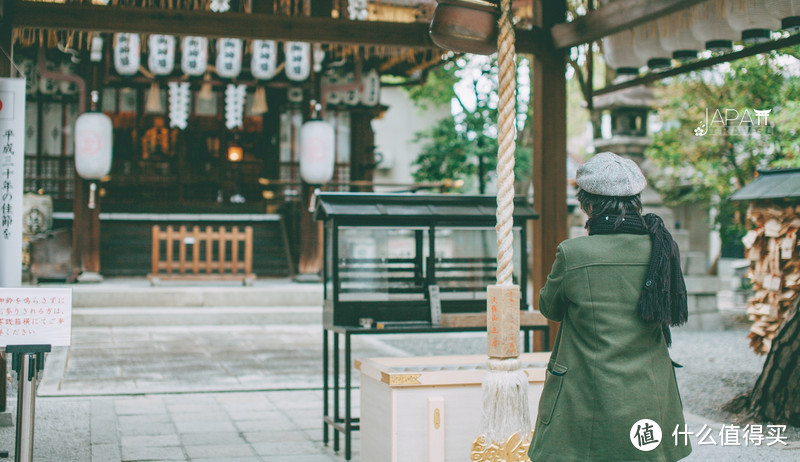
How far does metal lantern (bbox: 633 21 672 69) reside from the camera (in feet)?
24.6

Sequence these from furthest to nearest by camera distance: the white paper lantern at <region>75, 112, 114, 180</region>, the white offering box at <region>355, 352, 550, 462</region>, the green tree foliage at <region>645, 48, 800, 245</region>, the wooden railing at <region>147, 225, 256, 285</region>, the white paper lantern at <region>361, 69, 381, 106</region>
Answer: the white paper lantern at <region>361, 69, 381, 106</region> → the white paper lantern at <region>75, 112, 114, 180</region> → the wooden railing at <region>147, 225, 256, 285</region> → the green tree foliage at <region>645, 48, 800, 245</region> → the white offering box at <region>355, 352, 550, 462</region>

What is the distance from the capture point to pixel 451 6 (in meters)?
4.81

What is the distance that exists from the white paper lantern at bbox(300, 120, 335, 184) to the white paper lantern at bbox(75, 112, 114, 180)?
4.01 metres

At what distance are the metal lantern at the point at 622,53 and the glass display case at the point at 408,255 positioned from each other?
1942 mm

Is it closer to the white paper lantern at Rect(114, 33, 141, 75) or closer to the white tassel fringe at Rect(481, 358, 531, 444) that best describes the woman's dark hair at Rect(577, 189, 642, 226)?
the white tassel fringe at Rect(481, 358, 531, 444)

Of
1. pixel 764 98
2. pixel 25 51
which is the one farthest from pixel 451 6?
pixel 25 51

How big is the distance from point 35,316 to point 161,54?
43.1 ft

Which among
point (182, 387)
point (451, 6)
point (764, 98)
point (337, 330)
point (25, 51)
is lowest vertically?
point (182, 387)

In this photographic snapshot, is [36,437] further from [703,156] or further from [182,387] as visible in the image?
[703,156]

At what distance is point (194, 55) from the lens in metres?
16.9

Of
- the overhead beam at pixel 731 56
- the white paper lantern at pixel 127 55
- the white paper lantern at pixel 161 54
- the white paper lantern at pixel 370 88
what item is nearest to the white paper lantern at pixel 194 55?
the white paper lantern at pixel 161 54

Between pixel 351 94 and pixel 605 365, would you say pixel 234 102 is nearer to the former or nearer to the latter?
pixel 351 94

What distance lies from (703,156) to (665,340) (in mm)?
13217

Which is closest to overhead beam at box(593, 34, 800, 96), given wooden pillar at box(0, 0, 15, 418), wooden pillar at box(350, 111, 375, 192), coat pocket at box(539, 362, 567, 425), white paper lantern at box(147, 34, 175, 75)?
coat pocket at box(539, 362, 567, 425)
